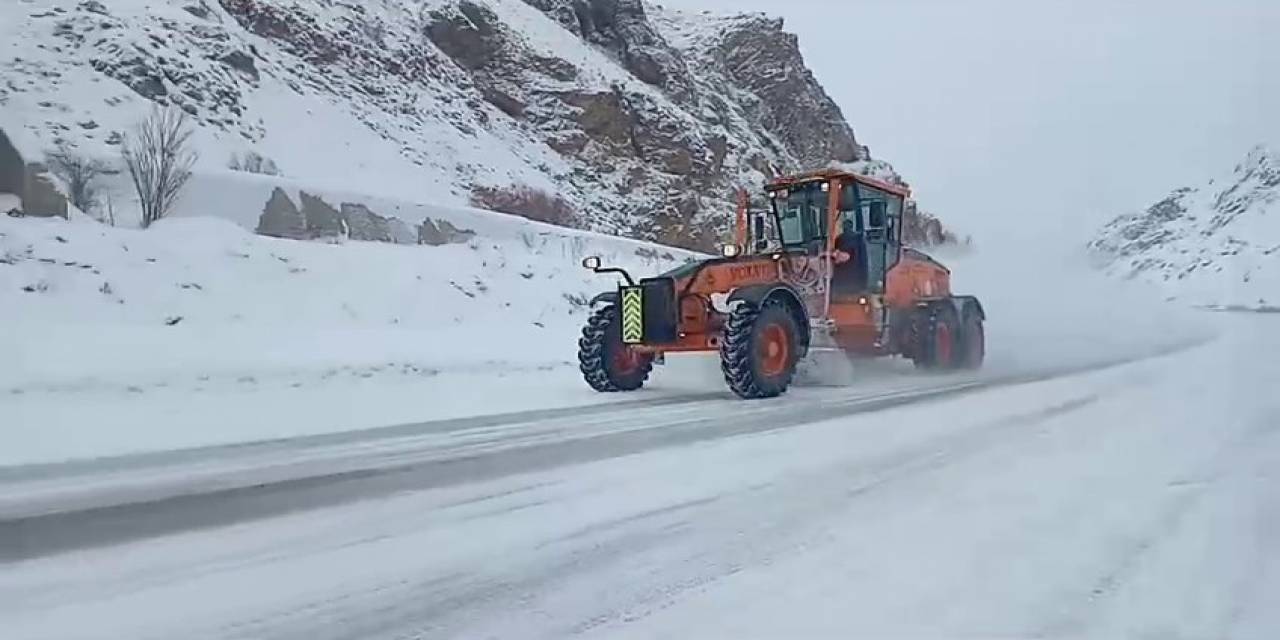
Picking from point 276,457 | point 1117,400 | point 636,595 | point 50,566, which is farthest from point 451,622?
point 1117,400

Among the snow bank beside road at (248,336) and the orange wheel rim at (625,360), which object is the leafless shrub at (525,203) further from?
the orange wheel rim at (625,360)

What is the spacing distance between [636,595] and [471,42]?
165ft

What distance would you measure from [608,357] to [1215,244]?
56.3 metres

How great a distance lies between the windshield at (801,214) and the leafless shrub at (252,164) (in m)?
22.9

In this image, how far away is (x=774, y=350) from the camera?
9.95 m

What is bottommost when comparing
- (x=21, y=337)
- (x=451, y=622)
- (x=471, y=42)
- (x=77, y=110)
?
(x=451, y=622)

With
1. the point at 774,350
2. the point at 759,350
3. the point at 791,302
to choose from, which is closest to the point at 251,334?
the point at 759,350

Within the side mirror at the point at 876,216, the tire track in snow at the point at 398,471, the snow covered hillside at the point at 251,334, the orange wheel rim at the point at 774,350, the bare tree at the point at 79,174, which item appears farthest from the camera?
the bare tree at the point at 79,174

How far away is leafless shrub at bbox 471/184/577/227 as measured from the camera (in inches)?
1543

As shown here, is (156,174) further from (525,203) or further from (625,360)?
(525,203)

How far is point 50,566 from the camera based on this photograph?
3.77 metres

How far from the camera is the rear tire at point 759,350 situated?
9445 mm

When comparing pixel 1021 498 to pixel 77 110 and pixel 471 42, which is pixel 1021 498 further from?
pixel 471 42

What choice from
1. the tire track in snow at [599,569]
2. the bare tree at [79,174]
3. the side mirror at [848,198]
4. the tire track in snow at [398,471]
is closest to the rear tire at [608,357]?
the tire track in snow at [398,471]
